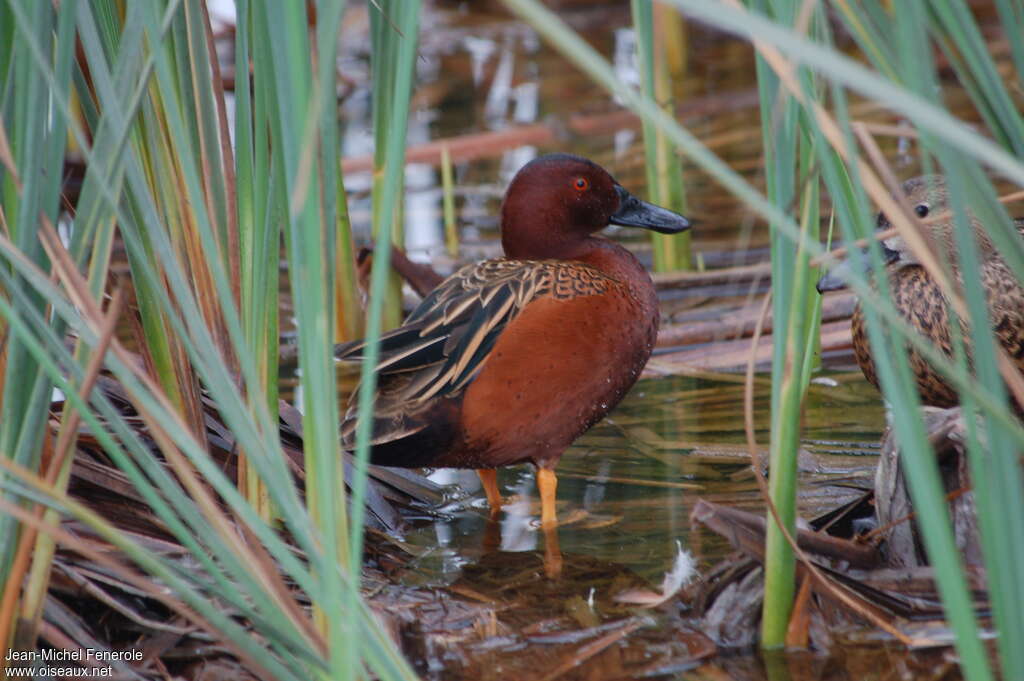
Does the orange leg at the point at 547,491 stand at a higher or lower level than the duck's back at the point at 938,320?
lower

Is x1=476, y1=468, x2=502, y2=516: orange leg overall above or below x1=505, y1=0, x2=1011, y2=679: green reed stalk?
below

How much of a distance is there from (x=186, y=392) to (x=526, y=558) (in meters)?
1.02

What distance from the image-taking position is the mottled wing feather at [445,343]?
11.8ft

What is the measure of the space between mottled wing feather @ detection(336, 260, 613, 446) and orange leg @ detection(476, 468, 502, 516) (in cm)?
42

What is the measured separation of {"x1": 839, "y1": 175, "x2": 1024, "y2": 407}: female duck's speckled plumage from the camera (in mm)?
3545

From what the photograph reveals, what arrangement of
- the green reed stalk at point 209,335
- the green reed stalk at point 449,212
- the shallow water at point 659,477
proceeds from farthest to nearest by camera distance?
the green reed stalk at point 449,212 < the shallow water at point 659,477 < the green reed stalk at point 209,335

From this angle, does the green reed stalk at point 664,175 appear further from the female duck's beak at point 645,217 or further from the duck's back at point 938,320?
the duck's back at point 938,320

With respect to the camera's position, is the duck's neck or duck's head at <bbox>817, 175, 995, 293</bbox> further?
the duck's neck

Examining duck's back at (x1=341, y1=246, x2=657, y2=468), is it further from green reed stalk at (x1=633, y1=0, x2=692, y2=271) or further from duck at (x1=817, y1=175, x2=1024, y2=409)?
green reed stalk at (x1=633, y1=0, x2=692, y2=271)

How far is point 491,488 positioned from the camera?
3.94m

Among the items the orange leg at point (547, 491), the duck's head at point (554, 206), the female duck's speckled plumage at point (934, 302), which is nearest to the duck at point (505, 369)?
the orange leg at point (547, 491)

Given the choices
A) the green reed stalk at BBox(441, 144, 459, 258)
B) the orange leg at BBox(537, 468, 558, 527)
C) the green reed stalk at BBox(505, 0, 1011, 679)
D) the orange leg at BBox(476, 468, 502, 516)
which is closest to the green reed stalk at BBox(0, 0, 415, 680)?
the green reed stalk at BBox(505, 0, 1011, 679)

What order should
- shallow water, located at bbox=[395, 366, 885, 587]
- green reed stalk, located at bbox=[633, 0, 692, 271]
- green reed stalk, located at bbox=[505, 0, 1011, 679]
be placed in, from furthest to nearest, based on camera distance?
green reed stalk, located at bbox=[633, 0, 692, 271], shallow water, located at bbox=[395, 366, 885, 587], green reed stalk, located at bbox=[505, 0, 1011, 679]

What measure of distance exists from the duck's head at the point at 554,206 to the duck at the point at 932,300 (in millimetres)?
940
